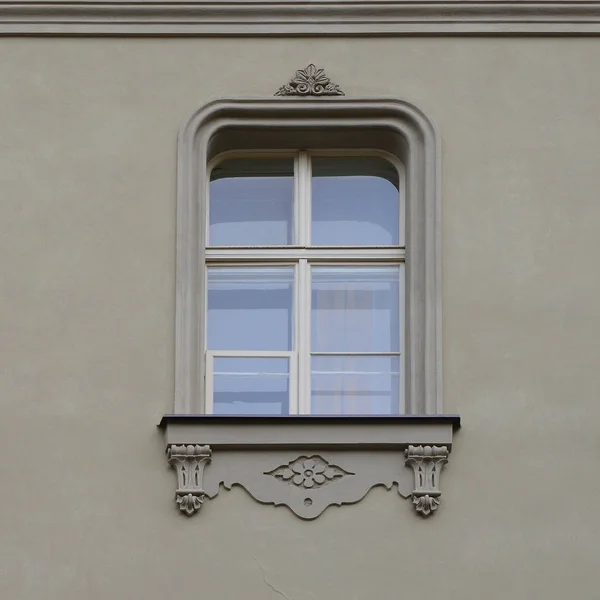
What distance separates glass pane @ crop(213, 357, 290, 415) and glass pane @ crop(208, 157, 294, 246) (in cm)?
82

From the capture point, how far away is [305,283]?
11.9 metres

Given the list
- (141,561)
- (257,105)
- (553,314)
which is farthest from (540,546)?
(257,105)

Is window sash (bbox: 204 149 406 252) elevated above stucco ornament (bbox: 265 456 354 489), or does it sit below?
above

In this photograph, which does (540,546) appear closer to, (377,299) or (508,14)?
(377,299)

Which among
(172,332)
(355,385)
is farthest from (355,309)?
(172,332)

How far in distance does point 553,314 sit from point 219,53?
8.77 feet

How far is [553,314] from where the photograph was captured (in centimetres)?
1136

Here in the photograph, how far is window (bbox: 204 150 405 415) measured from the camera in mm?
11609

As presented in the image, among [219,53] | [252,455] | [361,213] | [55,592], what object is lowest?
[55,592]

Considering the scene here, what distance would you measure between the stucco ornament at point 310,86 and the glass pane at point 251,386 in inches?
65.6

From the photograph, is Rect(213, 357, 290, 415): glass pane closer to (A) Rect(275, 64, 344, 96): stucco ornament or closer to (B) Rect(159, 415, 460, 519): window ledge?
(B) Rect(159, 415, 460, 519): window ledge

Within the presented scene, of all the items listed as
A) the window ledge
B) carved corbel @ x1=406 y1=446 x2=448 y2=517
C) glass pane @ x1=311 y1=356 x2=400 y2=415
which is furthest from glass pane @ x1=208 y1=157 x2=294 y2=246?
carved corbel @ x1=406 y1=446 x2=448 y2=517

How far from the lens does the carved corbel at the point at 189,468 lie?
35.7ft

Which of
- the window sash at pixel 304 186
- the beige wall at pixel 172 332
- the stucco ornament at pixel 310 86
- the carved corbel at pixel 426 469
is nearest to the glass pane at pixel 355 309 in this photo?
the window sash at pixel 304 186
